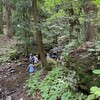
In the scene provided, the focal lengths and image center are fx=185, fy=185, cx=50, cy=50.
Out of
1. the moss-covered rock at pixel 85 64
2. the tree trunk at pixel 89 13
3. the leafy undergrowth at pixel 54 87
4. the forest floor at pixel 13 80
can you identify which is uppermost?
the tree trunk at pixel 89 13

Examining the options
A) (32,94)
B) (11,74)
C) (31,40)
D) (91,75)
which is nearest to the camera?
(91,75)

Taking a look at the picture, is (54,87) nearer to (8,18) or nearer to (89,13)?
(89,13)

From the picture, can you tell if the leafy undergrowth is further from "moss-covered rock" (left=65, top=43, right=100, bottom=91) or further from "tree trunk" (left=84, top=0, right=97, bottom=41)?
"tree trunk" (left=84, top=0, right=97, bottom=41)

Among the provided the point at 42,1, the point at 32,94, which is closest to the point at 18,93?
the point at 32,94

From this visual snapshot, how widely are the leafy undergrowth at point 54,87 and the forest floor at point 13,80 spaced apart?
418 millimetres

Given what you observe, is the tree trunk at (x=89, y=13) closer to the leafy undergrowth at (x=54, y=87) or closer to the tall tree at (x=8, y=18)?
the leafy undergrowth at (x=54, y=87)

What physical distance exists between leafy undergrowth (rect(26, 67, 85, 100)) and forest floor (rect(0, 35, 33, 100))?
0.42 metres

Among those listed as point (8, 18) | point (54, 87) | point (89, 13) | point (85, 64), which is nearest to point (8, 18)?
point (8, 18)

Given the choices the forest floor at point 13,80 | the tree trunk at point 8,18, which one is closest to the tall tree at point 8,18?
the tree trunk at point 8,18

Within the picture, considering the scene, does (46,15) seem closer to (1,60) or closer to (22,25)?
(22,25)

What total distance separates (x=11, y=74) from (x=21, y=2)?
4.28 metres

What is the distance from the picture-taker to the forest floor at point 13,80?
7.21m

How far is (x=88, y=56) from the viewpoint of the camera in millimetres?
5355

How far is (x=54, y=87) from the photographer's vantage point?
6.32 m
